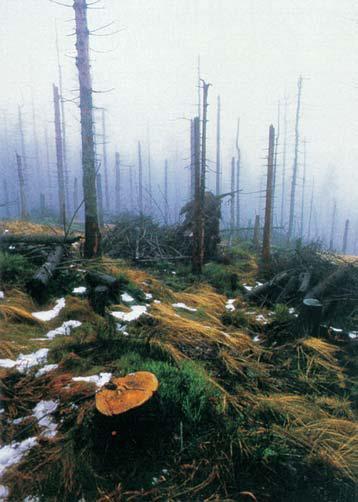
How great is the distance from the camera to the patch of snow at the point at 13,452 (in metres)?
1.71

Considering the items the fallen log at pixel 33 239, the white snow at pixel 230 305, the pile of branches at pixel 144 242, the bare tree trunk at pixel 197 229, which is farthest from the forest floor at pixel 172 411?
the pile of branches at pixel 144 242

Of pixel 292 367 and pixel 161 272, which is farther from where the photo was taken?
pixel 161 272

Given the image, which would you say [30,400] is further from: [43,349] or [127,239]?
[127,239]

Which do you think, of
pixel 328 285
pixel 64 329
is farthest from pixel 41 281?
pixel 328 285

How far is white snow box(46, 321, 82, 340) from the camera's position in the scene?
352 cm

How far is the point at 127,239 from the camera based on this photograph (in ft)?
31.8

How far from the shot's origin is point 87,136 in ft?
22.1

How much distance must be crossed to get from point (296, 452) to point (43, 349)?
9.02 feet

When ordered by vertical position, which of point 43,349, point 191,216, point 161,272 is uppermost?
point 191,216

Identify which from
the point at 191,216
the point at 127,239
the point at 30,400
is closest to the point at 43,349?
the point at 30,400

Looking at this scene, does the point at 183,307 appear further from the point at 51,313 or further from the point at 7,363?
the point at 7,363

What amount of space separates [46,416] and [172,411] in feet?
3.38

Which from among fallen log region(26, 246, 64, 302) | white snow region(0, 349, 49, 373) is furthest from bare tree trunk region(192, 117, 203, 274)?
white snow region(0, 349, 49, 373)

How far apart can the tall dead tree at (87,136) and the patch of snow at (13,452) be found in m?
5.24
